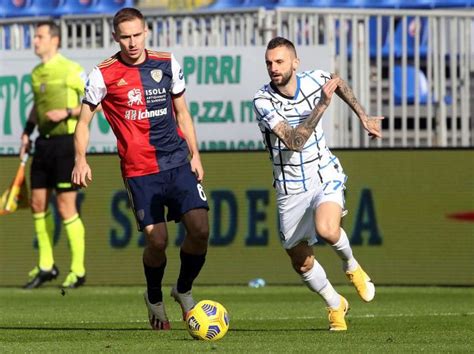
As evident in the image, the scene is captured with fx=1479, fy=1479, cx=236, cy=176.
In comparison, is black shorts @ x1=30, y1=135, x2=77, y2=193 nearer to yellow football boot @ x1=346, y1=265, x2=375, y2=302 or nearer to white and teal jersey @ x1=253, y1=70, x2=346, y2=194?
white and teal jersey @ x1=253, y1=70, x2=346, y2=194

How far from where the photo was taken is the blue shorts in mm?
10469

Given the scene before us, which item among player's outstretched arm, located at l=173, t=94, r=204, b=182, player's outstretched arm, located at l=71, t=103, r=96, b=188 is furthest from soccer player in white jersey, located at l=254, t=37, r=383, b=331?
player's outstretched arm, located at l=71, t=103, r=96, b=188

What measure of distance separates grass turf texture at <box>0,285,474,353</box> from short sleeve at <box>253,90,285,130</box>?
1.47 metres

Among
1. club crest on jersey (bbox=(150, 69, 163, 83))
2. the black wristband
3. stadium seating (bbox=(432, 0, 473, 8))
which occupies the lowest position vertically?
the black wristband

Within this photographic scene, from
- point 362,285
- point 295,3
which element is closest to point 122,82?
point 362,285

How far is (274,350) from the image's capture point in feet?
28.7

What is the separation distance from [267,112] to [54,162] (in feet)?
20.2

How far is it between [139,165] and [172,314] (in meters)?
2.61

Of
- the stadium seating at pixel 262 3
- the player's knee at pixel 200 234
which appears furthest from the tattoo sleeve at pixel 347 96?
the stadium seating at pixel 262 3

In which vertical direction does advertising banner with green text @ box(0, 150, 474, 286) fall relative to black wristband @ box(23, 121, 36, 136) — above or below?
below

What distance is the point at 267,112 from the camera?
34.1ft

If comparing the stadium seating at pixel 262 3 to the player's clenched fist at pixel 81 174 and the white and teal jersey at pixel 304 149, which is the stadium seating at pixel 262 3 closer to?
the white and teal jersey at pixel 304 149

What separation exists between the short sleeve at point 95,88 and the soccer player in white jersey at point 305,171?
1.10 meters

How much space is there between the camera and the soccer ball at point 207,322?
975 centimetres
